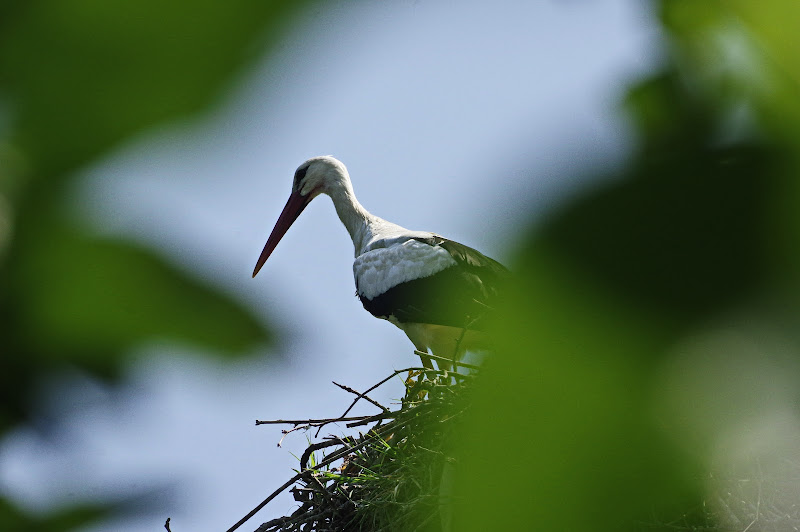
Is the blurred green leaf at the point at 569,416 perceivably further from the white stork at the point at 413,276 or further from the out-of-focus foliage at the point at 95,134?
the white stork at the point at 413,276

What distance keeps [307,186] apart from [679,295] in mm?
5877

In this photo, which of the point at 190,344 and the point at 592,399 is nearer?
the point at 592,399

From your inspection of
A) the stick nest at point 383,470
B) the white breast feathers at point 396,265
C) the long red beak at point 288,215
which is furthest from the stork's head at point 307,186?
the stick nest at point 383,470

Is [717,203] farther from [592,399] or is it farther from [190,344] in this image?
[190,344]

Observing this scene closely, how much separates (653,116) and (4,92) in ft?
0.76

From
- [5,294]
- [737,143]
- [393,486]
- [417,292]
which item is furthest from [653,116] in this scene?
[417,292]

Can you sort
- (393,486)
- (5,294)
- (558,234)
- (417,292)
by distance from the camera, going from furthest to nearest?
(417,292)
(393,486)
(5,294)
(558,234)

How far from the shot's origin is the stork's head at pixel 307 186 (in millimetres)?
5992

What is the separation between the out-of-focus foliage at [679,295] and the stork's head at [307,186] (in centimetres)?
572

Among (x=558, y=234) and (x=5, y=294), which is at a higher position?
(x=5, y=294)

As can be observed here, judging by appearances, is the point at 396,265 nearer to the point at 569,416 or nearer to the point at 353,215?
the point at 353,215

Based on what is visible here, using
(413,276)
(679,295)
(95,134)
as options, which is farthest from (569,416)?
(413,276)

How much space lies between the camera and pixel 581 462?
0.94ft

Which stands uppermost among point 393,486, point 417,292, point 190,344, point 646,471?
point 417,292
